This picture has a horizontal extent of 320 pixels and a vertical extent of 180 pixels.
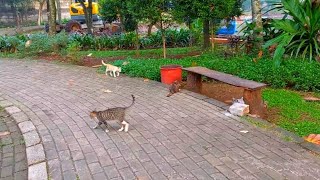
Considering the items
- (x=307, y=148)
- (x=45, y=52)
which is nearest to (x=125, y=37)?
Result: (x=45, y=52)

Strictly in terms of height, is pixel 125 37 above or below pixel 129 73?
above

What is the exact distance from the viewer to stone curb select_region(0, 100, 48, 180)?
12.0 ft

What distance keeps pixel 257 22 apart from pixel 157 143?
6.29 m

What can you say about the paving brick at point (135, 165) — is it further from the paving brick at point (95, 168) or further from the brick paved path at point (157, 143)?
the paving brick at point (95, 168)

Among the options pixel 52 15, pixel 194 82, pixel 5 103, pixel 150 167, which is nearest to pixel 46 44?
pixel 52 15

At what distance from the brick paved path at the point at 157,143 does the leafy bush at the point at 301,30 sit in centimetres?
367

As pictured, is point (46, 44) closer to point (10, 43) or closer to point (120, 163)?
point (10, 43)

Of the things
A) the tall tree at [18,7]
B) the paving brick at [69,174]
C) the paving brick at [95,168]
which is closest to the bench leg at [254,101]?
the paving brick at [95,168]

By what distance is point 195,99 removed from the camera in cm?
631

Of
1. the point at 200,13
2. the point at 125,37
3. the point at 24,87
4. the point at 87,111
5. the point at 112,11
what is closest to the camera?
the point at 87,111

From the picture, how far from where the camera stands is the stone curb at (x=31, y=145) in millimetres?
3660

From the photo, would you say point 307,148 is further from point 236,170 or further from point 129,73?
point 129,73

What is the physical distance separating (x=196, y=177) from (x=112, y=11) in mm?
11396

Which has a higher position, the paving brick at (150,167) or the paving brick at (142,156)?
the paving brick at (142,156)
